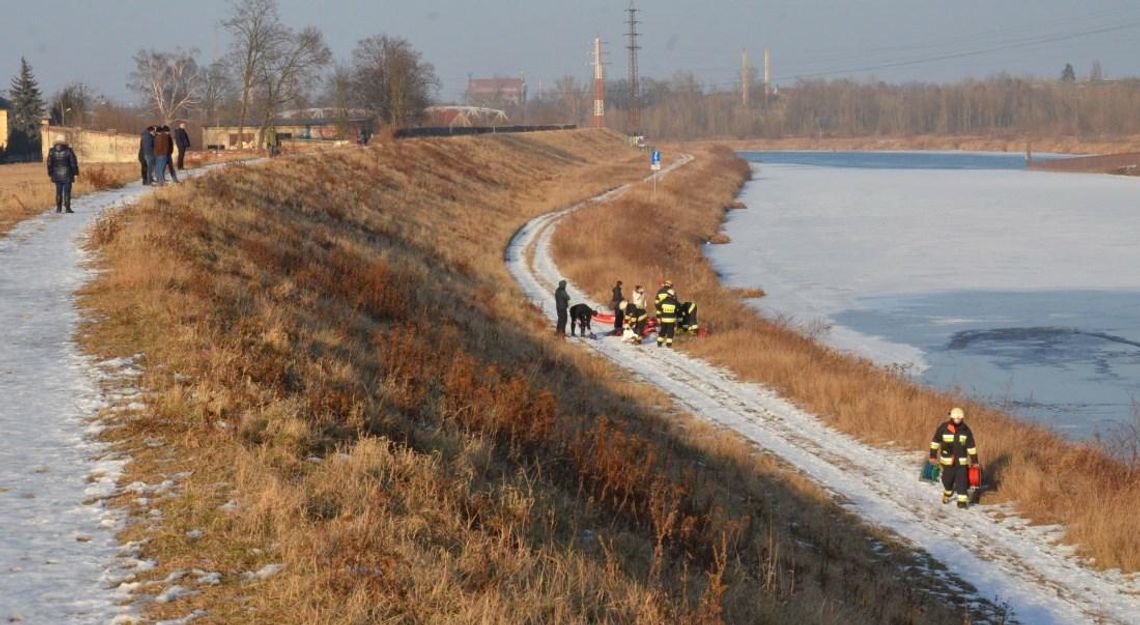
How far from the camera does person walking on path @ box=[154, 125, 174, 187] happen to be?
90.3 ft

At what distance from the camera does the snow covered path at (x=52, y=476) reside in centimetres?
643

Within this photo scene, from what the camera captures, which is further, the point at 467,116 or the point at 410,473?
the point at 467,116

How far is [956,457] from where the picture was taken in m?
14.3

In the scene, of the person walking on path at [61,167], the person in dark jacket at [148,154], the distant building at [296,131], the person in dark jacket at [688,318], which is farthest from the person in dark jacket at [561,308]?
the distant building at [296,131]

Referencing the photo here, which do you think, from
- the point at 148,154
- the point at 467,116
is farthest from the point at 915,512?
the point at 467,116

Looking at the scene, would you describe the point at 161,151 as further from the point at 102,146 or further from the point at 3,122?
the point at 3,122

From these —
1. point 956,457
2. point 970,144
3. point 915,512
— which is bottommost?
point 915,512

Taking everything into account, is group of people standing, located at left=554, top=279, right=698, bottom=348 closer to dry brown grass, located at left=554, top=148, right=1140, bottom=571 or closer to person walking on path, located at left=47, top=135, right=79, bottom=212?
dry brown grass, located at left=554, top=148, right=1140, bottom=571

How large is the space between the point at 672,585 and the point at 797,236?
4131 centimetres

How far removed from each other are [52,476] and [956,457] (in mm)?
10481

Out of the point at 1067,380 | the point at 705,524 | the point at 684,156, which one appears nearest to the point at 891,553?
the point at 705,524

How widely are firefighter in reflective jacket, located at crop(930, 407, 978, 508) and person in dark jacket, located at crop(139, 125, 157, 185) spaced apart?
2022cm

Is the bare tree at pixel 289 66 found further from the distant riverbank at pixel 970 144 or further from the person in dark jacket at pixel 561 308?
the distant riverbank at pixel 970 144

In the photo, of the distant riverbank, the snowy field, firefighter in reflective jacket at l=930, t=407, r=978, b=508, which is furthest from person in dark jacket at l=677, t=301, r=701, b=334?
the distant riverbank
